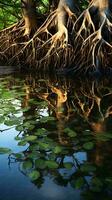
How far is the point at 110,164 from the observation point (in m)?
2.57

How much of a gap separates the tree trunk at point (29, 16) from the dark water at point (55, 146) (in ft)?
14.8

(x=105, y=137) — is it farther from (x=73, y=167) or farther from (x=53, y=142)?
(x=73, y=167)

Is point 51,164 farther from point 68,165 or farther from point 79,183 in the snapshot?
point 79,183

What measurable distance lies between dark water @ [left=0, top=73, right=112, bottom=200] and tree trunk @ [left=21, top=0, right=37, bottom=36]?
451cm

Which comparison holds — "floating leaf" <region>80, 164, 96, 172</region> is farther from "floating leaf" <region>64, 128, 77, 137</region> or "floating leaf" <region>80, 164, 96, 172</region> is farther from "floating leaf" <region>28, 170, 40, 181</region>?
"floating leaf" <region>64, 128, 77, 137</region>

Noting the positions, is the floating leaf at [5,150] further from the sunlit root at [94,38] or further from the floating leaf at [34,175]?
the sunlit root at [94,38]

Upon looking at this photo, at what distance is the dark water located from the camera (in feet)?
7.41

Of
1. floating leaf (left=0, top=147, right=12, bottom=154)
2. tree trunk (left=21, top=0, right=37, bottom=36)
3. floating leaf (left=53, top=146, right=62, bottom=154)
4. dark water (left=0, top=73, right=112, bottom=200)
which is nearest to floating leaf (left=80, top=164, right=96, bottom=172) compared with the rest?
dark water (left=0, top=73, right=112, bottom=200)

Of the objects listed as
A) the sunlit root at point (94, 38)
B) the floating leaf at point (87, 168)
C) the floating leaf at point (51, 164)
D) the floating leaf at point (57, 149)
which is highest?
the sunlit root at point (94, 38)

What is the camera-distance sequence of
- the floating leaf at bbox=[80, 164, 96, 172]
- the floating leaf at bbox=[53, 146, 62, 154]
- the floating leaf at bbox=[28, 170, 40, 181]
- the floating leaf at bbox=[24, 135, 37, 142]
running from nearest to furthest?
the floating leaf at bbox=[28, 170, 40, 181], the floating leaf at bbox=[80, 164, 96, 172], the floating leaf at bbox=[53, 146, 62, 154], the floating leaf at bbox=[24, 135, 37, 142]

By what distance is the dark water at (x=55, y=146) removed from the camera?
2.26 metres

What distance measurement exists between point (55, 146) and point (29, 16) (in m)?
6.86

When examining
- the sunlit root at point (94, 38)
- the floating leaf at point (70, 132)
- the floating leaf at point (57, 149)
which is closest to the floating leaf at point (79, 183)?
the floating leaf at point (57, 149)

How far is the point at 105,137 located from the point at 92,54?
13.8 feet
